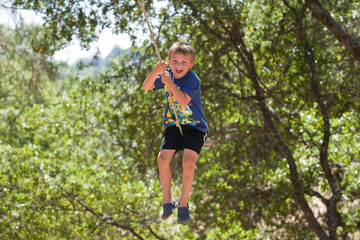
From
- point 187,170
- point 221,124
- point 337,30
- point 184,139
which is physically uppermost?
point 221,124

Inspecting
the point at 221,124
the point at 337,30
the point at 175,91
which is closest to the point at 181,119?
the point at 175,91

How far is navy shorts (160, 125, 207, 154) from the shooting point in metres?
3.26

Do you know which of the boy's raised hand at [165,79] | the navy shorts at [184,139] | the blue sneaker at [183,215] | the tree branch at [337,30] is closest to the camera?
the boy's raised hand at [165,79]

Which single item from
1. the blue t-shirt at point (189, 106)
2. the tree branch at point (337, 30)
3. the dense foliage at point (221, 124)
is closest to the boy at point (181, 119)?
the blue t-shirt at point (189, 106)

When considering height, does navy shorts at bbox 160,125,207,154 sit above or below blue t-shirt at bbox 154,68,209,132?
below

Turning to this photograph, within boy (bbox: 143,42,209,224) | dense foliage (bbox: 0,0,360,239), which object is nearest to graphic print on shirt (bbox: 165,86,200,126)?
boy (bbox: 143,42,209,224)

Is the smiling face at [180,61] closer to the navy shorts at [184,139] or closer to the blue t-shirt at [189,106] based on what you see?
the blue t-shirt at [189,106]

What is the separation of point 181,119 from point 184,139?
138 mm

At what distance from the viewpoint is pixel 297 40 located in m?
7.80

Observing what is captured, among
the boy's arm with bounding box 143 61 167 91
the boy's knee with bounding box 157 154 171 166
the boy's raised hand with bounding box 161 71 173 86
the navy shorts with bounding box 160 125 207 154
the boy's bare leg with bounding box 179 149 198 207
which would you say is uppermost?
the boy's arm with bounding box 143 61 167 91

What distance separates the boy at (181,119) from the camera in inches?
123

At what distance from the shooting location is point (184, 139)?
3.29 meters

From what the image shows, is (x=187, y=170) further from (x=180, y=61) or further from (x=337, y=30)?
(x=337, y=30)

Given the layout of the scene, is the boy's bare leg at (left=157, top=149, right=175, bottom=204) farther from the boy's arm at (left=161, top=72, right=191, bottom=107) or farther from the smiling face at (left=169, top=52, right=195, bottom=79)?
the smiling face at (left=169, top=52, right=195, bottom=79)
